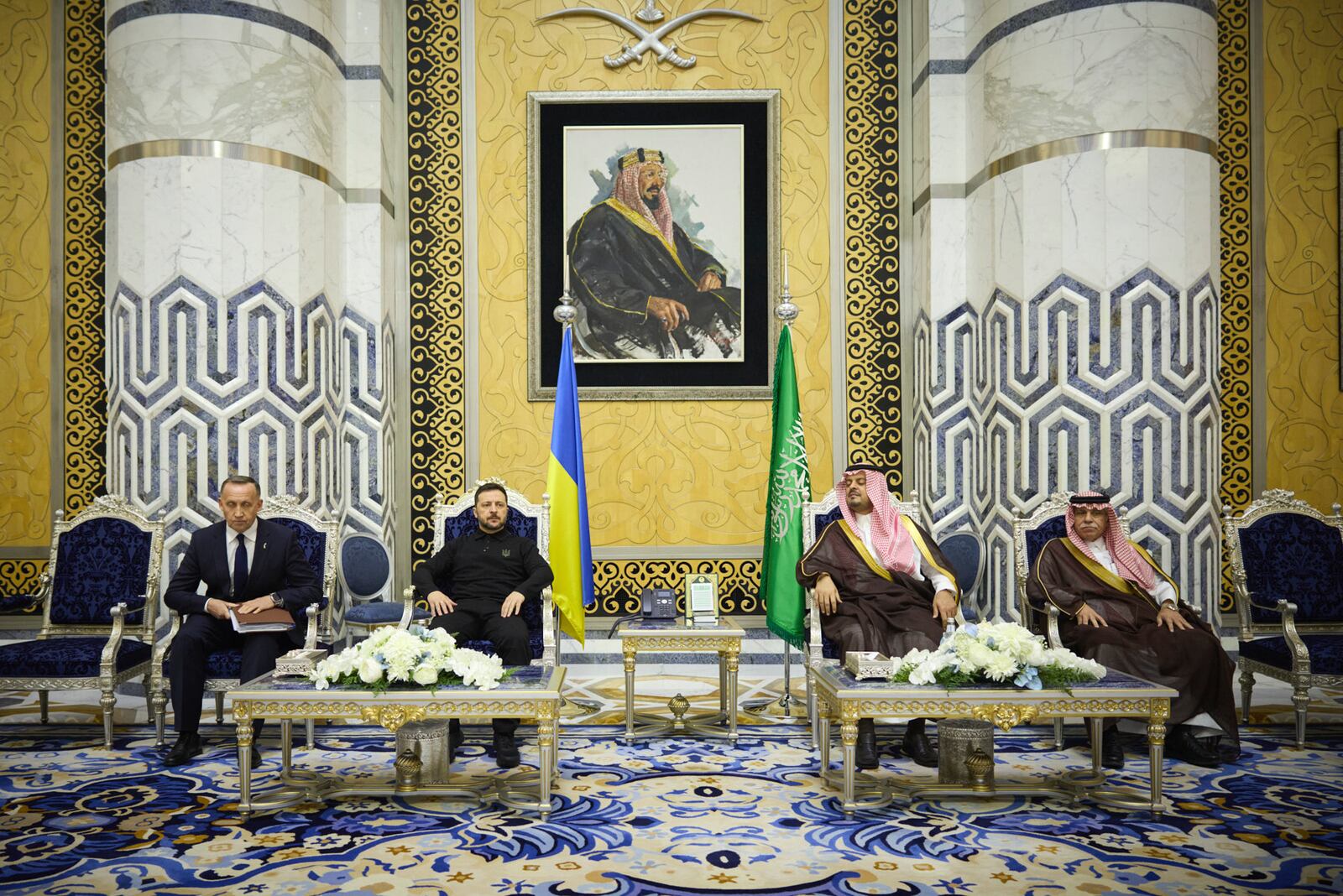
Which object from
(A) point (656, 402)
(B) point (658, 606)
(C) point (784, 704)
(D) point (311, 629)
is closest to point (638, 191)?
(A) point (656, 402)

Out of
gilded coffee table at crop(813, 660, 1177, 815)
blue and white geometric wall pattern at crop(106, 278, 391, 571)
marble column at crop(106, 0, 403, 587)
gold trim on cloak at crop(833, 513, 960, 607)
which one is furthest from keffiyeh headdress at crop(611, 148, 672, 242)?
gilded coffee table at crop(813, 660, 1177, 815)

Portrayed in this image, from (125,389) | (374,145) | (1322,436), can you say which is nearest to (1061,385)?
(1322,436)

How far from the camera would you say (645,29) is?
773cm

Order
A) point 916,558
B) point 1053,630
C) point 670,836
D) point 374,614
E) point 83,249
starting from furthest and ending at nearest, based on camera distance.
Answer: point 83,249, point 374,614, point 916,558, point 1053,630, point 670,836

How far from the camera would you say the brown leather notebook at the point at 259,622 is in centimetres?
449

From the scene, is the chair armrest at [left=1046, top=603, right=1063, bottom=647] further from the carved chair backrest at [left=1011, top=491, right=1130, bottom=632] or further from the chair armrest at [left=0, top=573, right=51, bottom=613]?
the chair armrest at [left=0, top=573, right=51, bottom=613]

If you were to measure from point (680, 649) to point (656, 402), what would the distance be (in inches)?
129

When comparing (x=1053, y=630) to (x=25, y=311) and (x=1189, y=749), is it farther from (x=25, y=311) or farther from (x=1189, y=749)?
(x=25, y=311)

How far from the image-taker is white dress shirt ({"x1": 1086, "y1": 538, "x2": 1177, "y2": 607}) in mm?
4746

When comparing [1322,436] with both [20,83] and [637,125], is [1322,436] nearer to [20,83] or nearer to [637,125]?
[637,125]

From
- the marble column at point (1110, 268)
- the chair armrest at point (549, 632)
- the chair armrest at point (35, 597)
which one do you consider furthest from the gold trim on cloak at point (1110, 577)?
the chair armrest at point (35, 597)

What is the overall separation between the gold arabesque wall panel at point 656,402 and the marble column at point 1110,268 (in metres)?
1.48

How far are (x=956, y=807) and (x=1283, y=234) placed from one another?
604 centimetres

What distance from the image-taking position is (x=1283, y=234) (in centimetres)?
736
